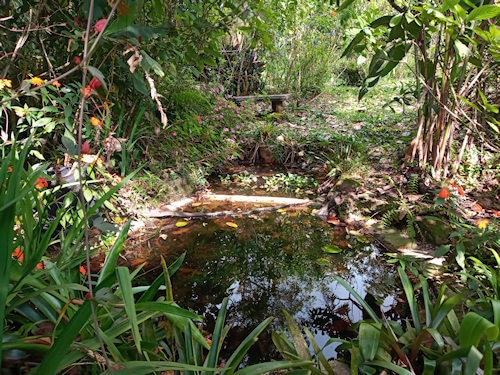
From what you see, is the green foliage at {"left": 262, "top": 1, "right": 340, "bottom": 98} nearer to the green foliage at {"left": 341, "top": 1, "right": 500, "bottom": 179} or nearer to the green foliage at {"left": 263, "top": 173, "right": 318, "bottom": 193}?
the green foliage at {"left": 263, "top": 173, "right": 318, "bottom": 193}

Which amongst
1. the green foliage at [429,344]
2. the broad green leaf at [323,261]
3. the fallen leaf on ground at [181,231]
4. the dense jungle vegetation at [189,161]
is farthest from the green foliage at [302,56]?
the green foliage at [429,344]

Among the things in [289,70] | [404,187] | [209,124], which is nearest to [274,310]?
[404,187]

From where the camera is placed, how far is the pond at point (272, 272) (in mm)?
1667

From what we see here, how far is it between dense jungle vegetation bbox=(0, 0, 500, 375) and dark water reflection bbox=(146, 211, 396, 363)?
153 millimetres

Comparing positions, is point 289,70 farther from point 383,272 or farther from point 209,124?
point 383,272

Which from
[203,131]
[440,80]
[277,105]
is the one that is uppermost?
[440,80]

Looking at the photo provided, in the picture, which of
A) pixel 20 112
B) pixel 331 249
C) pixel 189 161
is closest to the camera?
pixel 20 112

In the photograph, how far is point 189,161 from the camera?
11.5ft

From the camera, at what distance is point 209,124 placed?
4012 millimetres

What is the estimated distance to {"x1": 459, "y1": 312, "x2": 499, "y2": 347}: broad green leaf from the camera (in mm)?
962

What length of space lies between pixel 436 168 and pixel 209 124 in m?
2.45

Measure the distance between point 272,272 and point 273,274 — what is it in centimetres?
2

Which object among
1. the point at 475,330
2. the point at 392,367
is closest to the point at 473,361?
the point at 475,330

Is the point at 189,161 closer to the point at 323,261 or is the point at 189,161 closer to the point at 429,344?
the point at 323,261
